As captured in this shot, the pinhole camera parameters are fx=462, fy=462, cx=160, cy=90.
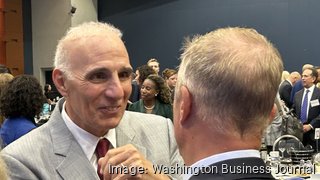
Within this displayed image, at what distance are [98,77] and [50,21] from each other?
1267 cm

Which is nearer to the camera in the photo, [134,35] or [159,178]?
[159,178]

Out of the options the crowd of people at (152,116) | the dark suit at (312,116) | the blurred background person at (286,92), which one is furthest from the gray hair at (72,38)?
the blurred background person at (286,92)

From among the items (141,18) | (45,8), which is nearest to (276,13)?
(141,18)

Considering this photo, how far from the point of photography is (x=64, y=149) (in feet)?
4.91

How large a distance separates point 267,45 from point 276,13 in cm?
1168

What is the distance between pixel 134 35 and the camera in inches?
543

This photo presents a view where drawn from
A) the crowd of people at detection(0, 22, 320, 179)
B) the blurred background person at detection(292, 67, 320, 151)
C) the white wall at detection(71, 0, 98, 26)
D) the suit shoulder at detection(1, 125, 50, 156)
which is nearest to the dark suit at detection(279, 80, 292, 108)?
the blurred background person at detection(292, 67, 320, 151)

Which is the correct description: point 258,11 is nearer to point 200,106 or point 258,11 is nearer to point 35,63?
point 35,63

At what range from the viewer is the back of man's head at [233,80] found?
103cm

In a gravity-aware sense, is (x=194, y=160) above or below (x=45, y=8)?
below

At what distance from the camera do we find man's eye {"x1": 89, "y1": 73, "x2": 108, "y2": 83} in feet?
4.89

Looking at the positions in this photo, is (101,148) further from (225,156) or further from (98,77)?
(225,156)

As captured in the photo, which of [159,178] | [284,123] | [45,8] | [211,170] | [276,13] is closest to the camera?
[211,170]

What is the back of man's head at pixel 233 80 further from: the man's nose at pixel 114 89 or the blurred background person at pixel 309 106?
the blurred background person at pixel 309 106
